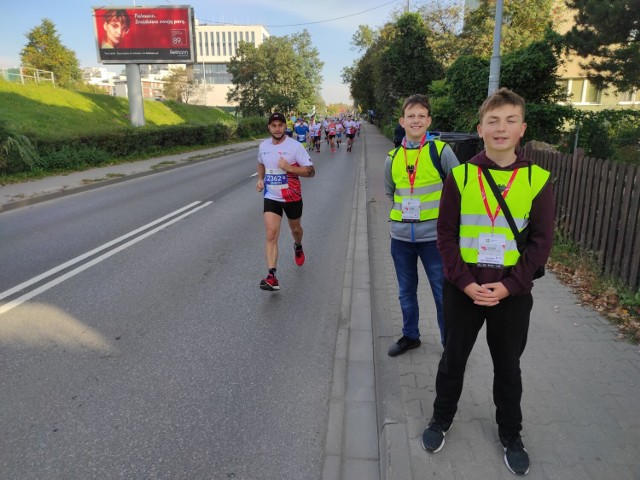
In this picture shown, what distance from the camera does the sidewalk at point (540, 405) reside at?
7.89 feet

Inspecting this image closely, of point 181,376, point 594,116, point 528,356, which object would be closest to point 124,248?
point 181,376

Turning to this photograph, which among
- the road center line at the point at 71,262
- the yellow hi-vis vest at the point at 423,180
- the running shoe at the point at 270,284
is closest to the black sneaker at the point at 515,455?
the yellow hi-vis vest at the point at 423,180

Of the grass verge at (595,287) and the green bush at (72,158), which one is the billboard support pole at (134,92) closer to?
the green bush at (72,158)

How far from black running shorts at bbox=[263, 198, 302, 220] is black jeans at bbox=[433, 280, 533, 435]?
3228 mm

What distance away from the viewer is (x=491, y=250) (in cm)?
227

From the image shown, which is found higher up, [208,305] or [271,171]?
[271,171]

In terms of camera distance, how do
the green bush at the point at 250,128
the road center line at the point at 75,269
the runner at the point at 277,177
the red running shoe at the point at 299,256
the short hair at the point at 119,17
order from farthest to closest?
the green bush at the point at 250,128 → the short hair at the point at 119,17 → the red running shoe at the point at 299,256 → the runner at the point at 277,177 → the road center line at the point at 75,269

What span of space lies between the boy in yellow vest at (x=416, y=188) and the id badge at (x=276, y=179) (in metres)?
2.05

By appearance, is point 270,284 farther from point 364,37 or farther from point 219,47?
point 219,47

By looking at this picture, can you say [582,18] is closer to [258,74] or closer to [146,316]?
[146,316]

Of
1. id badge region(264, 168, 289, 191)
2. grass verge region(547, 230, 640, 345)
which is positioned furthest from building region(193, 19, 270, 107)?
grass verge region(547, 230, 640, 345)

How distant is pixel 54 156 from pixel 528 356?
16493 millimetres

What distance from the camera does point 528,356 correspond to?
140 inches

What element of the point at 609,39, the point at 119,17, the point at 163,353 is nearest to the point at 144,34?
the point at 119,17
